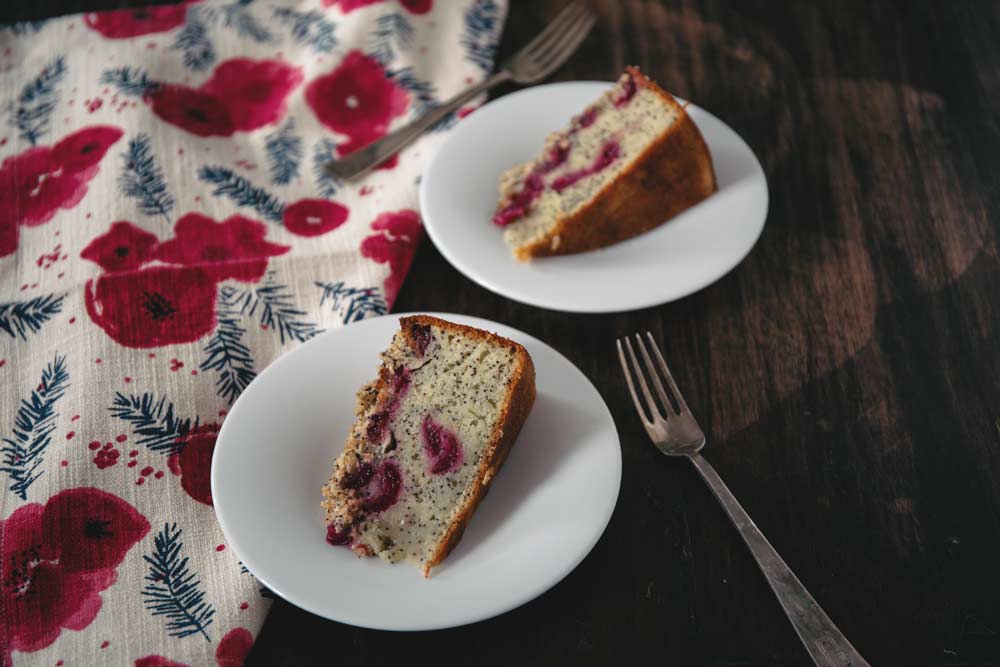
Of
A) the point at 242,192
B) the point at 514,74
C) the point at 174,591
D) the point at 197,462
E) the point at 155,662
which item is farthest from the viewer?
the point at 514,74

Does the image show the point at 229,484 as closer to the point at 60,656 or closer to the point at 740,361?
the point at 60,656

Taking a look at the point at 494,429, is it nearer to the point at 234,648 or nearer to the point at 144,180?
the point at 234,648

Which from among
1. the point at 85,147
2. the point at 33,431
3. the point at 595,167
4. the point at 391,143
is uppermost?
the point at 595,167

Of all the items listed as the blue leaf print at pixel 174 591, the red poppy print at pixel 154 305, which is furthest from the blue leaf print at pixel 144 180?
the blue leaf print at pixel 174 591

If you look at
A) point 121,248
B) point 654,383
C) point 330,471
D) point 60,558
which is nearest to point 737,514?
point 654,383

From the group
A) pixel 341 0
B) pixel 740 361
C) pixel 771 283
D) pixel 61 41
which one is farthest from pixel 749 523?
pixel 61 41

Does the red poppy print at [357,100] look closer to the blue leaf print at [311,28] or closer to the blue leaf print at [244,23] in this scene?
the blue leaf print at [311,28]
